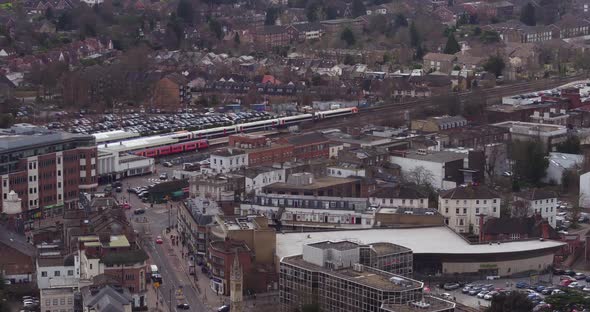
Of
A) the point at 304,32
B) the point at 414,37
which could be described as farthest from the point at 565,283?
the point at 304,32

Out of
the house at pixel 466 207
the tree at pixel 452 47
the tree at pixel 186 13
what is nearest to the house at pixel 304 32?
the tree at pixel 186 13

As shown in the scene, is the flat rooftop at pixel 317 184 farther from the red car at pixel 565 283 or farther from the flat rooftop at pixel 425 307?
the flat rooftop at pixel 425 307

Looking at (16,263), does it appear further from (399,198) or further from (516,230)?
(516,230)

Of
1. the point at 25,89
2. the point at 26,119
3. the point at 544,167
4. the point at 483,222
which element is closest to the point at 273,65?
the point at 25,89

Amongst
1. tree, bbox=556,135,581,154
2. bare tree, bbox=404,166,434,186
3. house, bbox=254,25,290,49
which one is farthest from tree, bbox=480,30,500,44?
bare tree, bbox=404,166,434,186

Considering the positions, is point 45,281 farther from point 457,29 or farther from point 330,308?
point 457,29

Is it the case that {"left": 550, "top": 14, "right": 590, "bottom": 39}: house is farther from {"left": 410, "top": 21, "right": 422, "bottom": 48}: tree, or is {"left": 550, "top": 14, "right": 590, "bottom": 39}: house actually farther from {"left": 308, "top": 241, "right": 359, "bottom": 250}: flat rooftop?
{"left": 308, "top": 241, "right": 359, "bottom": 250}: flat rooftop
